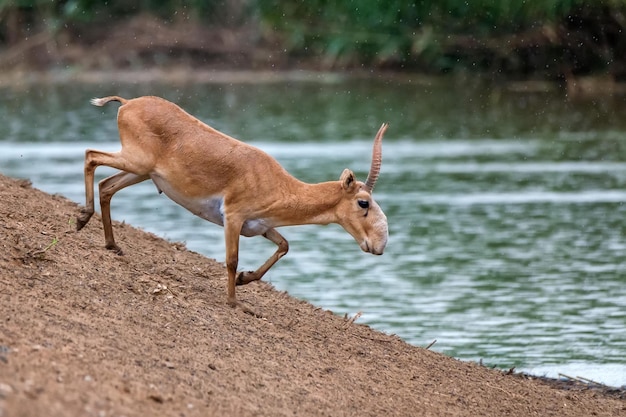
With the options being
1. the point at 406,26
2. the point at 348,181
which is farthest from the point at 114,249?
the point at 406,26

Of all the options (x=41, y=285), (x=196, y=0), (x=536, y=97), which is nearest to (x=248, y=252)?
(x=41, y=285)

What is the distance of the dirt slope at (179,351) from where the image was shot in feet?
25.0

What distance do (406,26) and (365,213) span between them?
33669 millimetres

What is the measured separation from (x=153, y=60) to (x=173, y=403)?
38.9m

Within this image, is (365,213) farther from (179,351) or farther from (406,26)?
(406,26)

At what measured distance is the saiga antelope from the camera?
10.9 m

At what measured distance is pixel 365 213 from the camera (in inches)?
427

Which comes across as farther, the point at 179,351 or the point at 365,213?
the point at 365,213

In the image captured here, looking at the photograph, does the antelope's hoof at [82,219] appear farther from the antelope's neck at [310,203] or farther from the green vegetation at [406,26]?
the green vegetation at [406,26]

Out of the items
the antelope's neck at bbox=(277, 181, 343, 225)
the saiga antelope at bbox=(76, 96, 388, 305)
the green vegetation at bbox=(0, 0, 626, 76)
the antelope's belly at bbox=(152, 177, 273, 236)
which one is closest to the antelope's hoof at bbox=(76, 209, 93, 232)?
the saiga antelope at bbox=(76, 96, 388, 305)

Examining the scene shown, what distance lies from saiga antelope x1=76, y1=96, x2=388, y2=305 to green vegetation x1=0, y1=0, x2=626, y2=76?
2814 centimetres

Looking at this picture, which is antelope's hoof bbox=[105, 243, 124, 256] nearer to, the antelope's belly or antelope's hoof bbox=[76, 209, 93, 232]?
antelope's hoof bbox=[76, 209, 93, 232]

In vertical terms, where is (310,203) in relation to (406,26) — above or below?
above

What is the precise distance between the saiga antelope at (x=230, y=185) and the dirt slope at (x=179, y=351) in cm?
67
